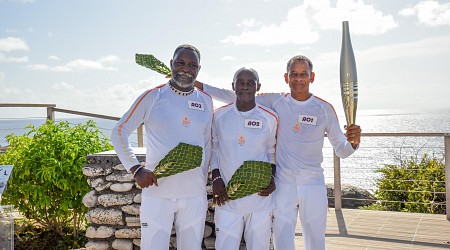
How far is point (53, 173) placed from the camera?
172 inches

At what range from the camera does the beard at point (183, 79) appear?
2713 millimetres

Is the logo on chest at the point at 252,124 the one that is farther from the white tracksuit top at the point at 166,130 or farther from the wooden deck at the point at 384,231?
the wooden deck at the point at 384,231

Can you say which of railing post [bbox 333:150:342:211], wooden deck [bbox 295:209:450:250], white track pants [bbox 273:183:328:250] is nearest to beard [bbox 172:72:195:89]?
white track pants [bbox 273:183:328:250]

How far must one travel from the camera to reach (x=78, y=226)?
476 cm

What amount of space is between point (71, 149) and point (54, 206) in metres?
0.61

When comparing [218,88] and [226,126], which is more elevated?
[218,88]

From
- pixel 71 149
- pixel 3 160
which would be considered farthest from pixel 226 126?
pixel 3 160

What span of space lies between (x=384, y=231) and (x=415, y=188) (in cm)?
190

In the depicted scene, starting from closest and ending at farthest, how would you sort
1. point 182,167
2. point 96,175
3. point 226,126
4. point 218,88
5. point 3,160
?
point 182,167 < point 226,126 < point 218,88 < point 96,175 < point 3,160

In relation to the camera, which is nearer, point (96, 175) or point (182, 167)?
point (182, 167)

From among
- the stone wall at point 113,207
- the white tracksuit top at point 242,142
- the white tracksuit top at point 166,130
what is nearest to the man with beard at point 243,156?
the white tracksuit top at point 242,142

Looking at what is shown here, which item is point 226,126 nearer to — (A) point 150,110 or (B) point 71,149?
(A) point 150,110

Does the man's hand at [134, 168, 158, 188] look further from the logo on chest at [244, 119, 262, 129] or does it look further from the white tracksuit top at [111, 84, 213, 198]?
the logo on chest at [244, 119, 262, 129]

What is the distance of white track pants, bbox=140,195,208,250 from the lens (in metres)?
2.66
